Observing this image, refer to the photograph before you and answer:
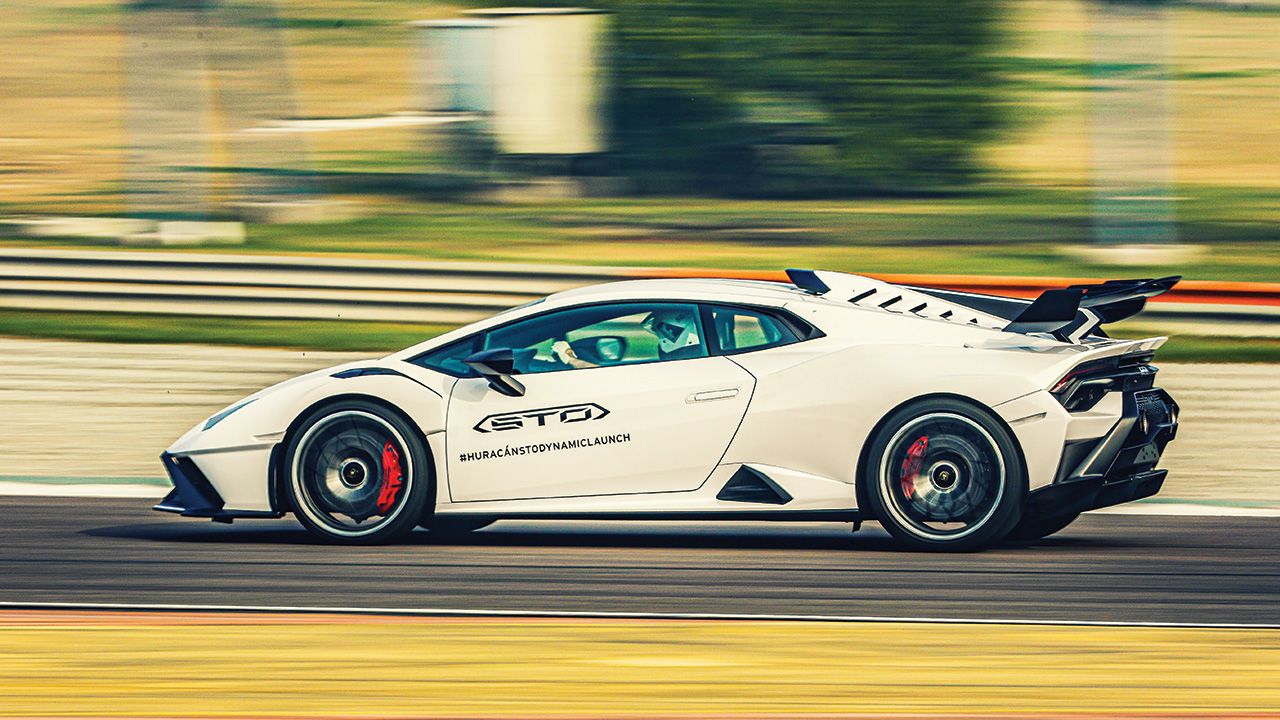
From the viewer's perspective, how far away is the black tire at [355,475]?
7.91m

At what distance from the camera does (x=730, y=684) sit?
543cm

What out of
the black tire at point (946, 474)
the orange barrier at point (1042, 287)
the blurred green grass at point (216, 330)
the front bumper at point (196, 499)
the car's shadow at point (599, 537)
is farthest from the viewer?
the blurred green grass at point (216, 330)

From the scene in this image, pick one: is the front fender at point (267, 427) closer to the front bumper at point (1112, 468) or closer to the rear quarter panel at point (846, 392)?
the rear quarter panel at point (846, 392)

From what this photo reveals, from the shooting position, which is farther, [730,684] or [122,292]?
[122,292]

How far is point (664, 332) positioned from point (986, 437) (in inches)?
56.9

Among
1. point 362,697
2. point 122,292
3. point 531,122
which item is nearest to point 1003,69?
point 531,122

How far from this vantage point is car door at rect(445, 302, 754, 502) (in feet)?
25.6

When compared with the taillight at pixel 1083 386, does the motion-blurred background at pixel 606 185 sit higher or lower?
higher

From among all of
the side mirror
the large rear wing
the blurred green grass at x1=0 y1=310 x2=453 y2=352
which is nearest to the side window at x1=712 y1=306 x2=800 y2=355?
the large rear wing

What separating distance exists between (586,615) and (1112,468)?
2.51 m

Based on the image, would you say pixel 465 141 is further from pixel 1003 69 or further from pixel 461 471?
pixel 461 471

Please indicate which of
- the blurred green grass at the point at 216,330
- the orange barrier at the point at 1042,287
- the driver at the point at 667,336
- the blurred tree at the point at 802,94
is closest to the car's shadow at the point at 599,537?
the driver at the point at 667,336

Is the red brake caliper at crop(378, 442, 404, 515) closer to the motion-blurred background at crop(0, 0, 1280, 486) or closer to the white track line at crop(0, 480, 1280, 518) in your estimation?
the white track line at crop(0, 480, 1280, 518)

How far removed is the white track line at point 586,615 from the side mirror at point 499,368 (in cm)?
148
